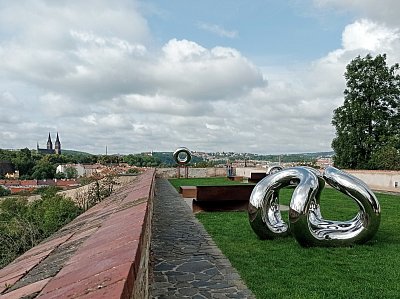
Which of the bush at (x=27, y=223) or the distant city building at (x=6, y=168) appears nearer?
the bush at (x=27, y=223)

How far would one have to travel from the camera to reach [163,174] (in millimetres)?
33688

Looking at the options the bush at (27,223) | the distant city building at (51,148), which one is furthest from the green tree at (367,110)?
the distant city building at (51,148)

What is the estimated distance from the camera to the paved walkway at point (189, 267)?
465cm

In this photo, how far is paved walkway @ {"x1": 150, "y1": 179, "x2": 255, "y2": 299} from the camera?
4652 millimetres

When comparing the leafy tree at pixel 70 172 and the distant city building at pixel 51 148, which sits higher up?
the distant city building at pixel 51 148

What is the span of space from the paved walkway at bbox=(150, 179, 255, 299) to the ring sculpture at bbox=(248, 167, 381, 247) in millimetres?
1126

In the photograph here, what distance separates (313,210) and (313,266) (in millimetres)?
1710

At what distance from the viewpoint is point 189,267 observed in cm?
564

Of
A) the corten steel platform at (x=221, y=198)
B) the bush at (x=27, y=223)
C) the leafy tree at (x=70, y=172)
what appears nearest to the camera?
the corten steel platform at (x=221, y=198)

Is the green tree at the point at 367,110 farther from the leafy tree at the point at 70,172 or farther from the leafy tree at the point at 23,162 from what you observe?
the leafy tree at the point at 23,162

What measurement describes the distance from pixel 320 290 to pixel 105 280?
3.73m

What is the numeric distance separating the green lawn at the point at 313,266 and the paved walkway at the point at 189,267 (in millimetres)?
249

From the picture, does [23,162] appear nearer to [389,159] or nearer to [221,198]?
[389,159]

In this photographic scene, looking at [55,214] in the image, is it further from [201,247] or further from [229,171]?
[201,247]
